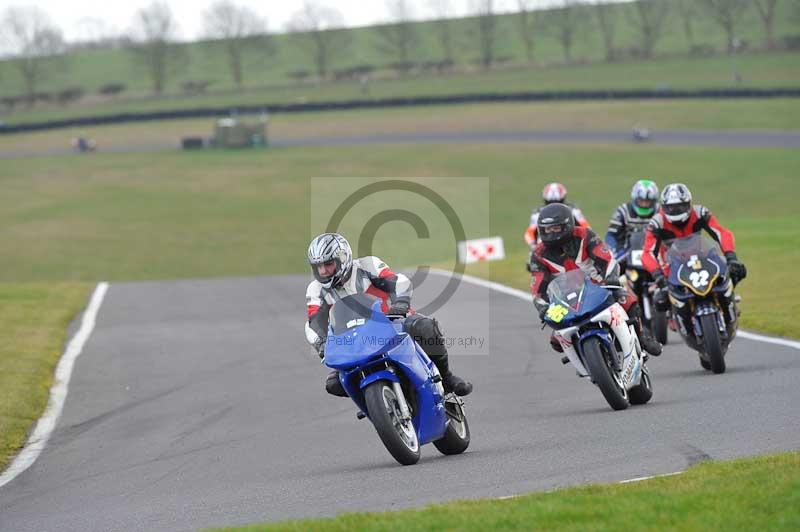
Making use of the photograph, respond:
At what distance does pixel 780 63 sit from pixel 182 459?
75072 millimetres

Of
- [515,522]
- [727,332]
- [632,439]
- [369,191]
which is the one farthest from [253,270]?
[515,522]

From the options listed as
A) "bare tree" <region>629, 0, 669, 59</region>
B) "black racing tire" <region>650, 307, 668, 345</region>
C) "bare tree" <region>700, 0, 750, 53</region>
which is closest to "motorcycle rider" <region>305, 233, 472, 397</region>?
"black racing tire" <region>650, 307, 668, 345</region>

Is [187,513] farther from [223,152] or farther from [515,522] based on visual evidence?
[223,152]

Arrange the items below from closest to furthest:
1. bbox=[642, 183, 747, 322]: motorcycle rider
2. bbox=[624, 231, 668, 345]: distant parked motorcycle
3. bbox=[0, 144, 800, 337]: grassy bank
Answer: bbox=[642, 183, 747, 322]: motorcycle rider
bbox=[624, 231, 668, 345]: distant parked motorcycle
bbox=[0, 144, 800, 337]: grassy bank

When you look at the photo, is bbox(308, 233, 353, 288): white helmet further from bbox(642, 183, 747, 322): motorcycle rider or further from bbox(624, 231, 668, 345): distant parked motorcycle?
bbox(624, 231, 668, 345): distant parked motorcycle

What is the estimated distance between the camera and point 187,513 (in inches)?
300

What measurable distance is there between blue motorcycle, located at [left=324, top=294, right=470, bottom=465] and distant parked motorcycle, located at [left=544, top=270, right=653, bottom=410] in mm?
1562

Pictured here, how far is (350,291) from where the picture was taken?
9.02 meters

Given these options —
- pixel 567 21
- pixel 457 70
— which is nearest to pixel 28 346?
pixel 457 70

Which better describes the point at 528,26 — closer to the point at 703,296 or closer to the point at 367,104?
the point at 367,104

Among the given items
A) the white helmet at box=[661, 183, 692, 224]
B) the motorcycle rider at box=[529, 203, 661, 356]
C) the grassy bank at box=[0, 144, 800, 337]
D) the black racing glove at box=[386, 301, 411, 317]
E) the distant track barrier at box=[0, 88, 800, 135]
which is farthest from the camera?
the distant track barrier at box=[0, 88, 800, 135]

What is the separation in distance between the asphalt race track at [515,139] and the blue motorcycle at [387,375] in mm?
45885

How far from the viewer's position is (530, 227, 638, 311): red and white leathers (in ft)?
35.5

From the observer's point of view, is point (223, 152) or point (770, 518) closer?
point (770, 518)
